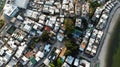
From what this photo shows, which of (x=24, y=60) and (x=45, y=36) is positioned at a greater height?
(x=45, y=36)

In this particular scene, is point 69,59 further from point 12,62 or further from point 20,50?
point 12,62

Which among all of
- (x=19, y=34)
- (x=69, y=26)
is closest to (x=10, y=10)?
(x=19, y=34)

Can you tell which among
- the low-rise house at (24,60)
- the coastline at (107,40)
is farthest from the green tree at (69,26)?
the low-rise house at (24,60)

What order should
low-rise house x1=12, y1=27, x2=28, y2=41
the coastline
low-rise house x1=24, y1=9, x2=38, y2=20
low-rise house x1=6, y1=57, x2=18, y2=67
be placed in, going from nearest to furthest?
low-rise house x1=6, y1=57, x2=18, y2=67
low-rise house x1=12, y1=27, x2=28, y2=41
the coastline
low-rise house x1=24, y1=9, x2=38, y2=20

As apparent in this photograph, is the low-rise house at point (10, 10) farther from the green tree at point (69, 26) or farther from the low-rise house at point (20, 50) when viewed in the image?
the green tree at point (69, 26)

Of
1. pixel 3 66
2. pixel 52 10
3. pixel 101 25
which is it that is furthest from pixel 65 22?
pixel 3 66

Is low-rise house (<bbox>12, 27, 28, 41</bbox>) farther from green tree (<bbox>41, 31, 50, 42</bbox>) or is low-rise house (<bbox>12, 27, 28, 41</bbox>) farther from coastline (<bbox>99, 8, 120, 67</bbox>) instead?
coastline (<bbox>99, 8, 120, 67</bbox>)

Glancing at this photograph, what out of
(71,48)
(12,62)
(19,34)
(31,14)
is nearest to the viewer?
(71,48)

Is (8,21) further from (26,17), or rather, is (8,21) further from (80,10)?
(80,10)

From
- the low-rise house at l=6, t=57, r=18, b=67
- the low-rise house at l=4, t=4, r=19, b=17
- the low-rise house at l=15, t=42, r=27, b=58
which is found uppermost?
the low-rise house at l=4, t=4, r=19, b=17

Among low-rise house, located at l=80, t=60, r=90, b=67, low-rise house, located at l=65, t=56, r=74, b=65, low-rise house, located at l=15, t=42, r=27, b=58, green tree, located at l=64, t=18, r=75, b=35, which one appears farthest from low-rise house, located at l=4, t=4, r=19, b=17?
low-rise house, located at l=80, t=60, r=90, b=67

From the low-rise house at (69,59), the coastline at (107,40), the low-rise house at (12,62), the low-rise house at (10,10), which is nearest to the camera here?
the low-rise house at (12,62)
